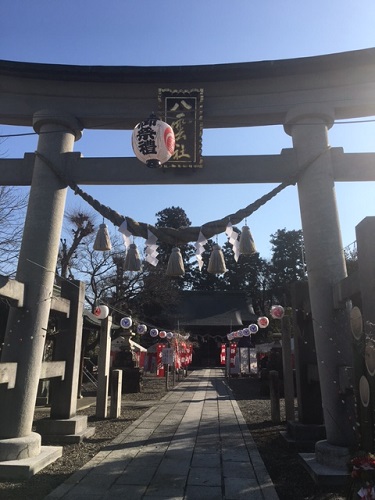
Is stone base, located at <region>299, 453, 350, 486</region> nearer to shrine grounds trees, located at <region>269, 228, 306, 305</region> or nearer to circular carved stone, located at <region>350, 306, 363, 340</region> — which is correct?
circular carved stone, located at <region>350, 306, 363, 340</region>

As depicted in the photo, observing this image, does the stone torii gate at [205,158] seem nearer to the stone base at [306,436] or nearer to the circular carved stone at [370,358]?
the stone base at [306,436]

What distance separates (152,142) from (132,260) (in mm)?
1979


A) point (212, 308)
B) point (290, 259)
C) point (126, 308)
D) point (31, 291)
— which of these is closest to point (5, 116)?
point (31, 291)

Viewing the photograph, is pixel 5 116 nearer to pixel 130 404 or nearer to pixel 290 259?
pixel 130 404

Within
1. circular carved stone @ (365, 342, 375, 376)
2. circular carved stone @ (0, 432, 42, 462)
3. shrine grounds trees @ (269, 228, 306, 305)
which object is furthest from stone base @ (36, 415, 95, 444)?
shrine grounds trees @ (269, 228, 306, 305)

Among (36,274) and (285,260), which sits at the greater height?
(285,260)

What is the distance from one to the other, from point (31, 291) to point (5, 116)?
3435mm

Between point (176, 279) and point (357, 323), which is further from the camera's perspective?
point (176, 279)

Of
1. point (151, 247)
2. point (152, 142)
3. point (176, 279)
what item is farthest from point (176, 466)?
point (176, 279)

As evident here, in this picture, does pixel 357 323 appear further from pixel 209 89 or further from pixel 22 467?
pixel 209 89

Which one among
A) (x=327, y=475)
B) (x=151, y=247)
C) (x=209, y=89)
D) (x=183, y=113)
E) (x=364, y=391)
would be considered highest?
(x=209, y=89)

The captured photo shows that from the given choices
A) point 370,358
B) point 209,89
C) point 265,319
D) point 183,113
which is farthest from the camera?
point 265,319

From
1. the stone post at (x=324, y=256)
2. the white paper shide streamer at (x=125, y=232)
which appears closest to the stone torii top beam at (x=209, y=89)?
the stone post at (x=324, y=256)

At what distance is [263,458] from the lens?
247 inches
